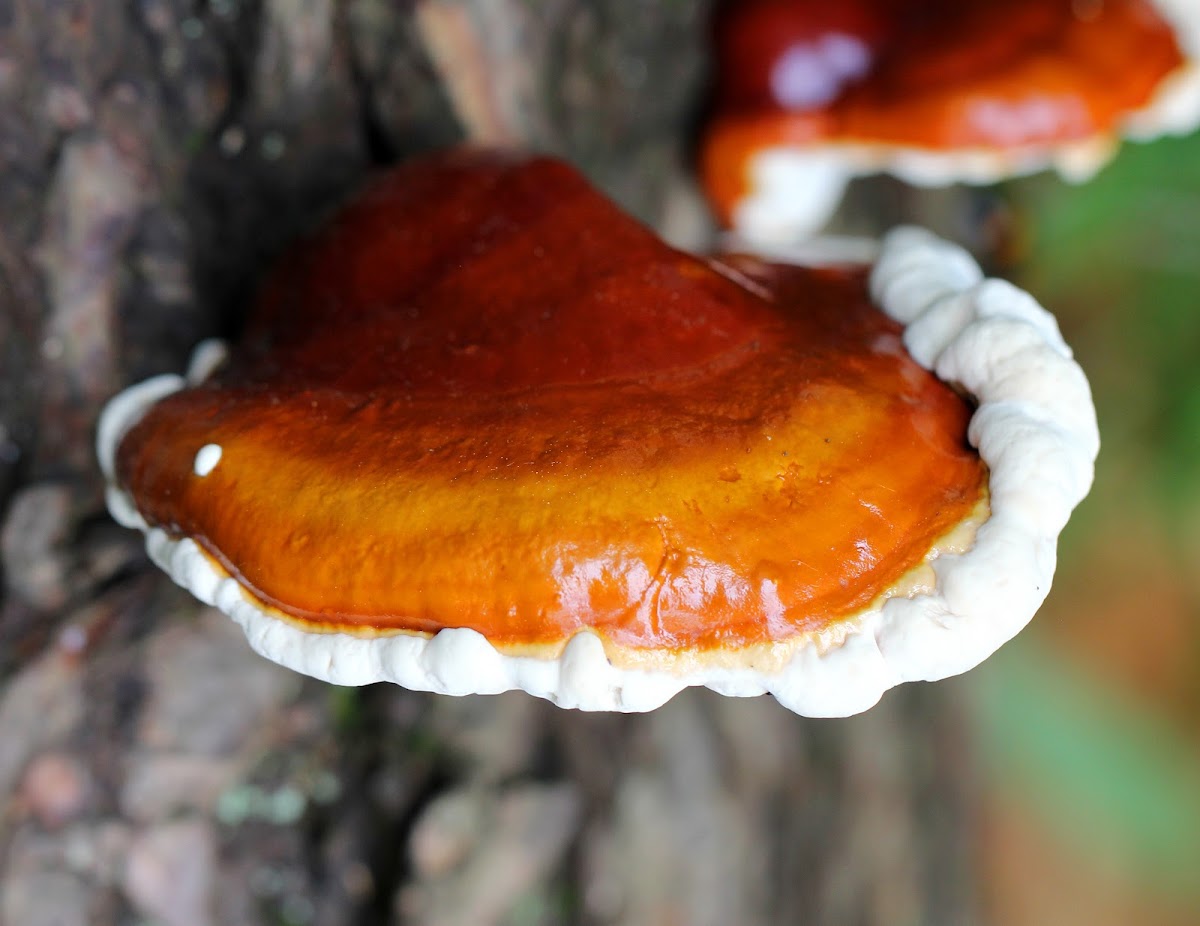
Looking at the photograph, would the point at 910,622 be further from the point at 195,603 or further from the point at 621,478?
the point at 195,603

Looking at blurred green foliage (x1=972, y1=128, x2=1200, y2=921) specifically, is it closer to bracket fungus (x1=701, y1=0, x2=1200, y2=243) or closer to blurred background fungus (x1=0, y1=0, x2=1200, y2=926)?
bracket fungus (x1=701, y1=0, x2=1200, y2=243)

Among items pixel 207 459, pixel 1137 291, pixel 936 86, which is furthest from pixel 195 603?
pixel 1137 291

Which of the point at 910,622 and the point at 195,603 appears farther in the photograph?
the point at 195,603

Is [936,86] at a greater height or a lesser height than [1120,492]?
greater

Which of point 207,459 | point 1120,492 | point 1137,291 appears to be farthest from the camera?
point 1120,492

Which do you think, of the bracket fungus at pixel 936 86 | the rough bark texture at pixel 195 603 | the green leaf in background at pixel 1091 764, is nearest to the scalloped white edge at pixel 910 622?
the rough bark texture at pixel 195 603

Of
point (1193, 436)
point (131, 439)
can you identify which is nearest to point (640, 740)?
point (131, 439)
